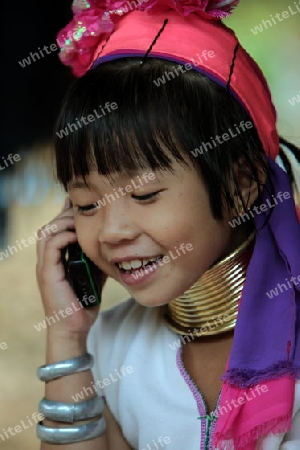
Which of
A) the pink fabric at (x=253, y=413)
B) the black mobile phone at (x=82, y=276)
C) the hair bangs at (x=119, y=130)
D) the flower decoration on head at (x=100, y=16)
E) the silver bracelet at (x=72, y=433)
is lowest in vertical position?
the pink fabric at (x=253, y=413)

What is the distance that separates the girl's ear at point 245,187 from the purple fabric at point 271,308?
0.08ft

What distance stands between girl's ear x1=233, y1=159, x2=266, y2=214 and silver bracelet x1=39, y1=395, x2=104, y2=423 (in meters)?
0.43

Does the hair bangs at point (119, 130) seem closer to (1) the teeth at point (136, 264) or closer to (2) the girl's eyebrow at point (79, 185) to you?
(2) the girl's eyebrow at point (79, 185)

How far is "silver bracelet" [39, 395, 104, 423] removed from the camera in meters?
1.28

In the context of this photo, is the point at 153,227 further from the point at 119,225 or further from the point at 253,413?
the point at 253,413

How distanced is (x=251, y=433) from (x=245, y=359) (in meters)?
0.11

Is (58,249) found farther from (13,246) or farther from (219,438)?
(13,246)

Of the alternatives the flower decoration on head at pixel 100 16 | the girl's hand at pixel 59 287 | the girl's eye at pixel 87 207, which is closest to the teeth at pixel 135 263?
the girl's eye at pixel 87 207

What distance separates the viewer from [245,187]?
1.20m

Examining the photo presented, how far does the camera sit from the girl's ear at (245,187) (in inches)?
46.7

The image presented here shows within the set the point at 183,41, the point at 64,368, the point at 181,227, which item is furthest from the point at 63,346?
the point at 183,41

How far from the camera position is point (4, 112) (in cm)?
355

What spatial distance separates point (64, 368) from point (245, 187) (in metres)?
0.45

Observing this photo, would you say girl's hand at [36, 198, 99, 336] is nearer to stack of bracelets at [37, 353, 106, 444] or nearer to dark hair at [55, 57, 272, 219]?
stack of bracelets at [37, 353, 106, 444]
